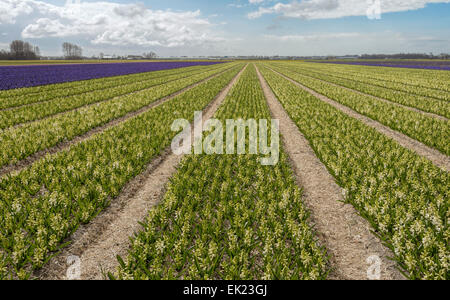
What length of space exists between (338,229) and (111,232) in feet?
16.8

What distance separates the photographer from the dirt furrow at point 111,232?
4.59m

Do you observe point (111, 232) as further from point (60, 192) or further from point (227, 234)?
point (227, 234)

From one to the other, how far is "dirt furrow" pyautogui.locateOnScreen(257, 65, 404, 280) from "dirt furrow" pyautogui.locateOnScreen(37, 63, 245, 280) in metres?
4.10

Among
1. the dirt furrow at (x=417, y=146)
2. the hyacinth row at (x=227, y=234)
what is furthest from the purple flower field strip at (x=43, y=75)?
the dirt furrow at (x=417, y=146)

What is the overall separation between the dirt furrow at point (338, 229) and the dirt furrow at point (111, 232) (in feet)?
13.4

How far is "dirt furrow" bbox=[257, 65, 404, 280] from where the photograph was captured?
464 centimetres

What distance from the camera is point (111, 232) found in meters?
5.62

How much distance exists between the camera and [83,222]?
5.78 metres

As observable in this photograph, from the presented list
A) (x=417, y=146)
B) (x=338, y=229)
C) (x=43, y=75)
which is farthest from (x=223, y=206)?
(x=43, y=75)

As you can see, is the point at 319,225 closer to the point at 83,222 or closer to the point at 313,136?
the point at 83,222

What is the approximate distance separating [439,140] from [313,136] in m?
5.38

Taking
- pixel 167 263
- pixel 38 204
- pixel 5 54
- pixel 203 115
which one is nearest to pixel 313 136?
pixel 203 115

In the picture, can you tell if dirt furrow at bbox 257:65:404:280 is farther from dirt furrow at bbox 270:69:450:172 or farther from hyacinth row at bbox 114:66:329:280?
dirt furrow at bbox 270:69:450:172

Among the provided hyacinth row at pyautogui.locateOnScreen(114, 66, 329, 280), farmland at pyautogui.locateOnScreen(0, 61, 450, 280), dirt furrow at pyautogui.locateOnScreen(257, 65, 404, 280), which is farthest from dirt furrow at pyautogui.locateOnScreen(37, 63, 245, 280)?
dirt furrow at pyautogui.locateOnScreen(257, 65, 404, 280)
